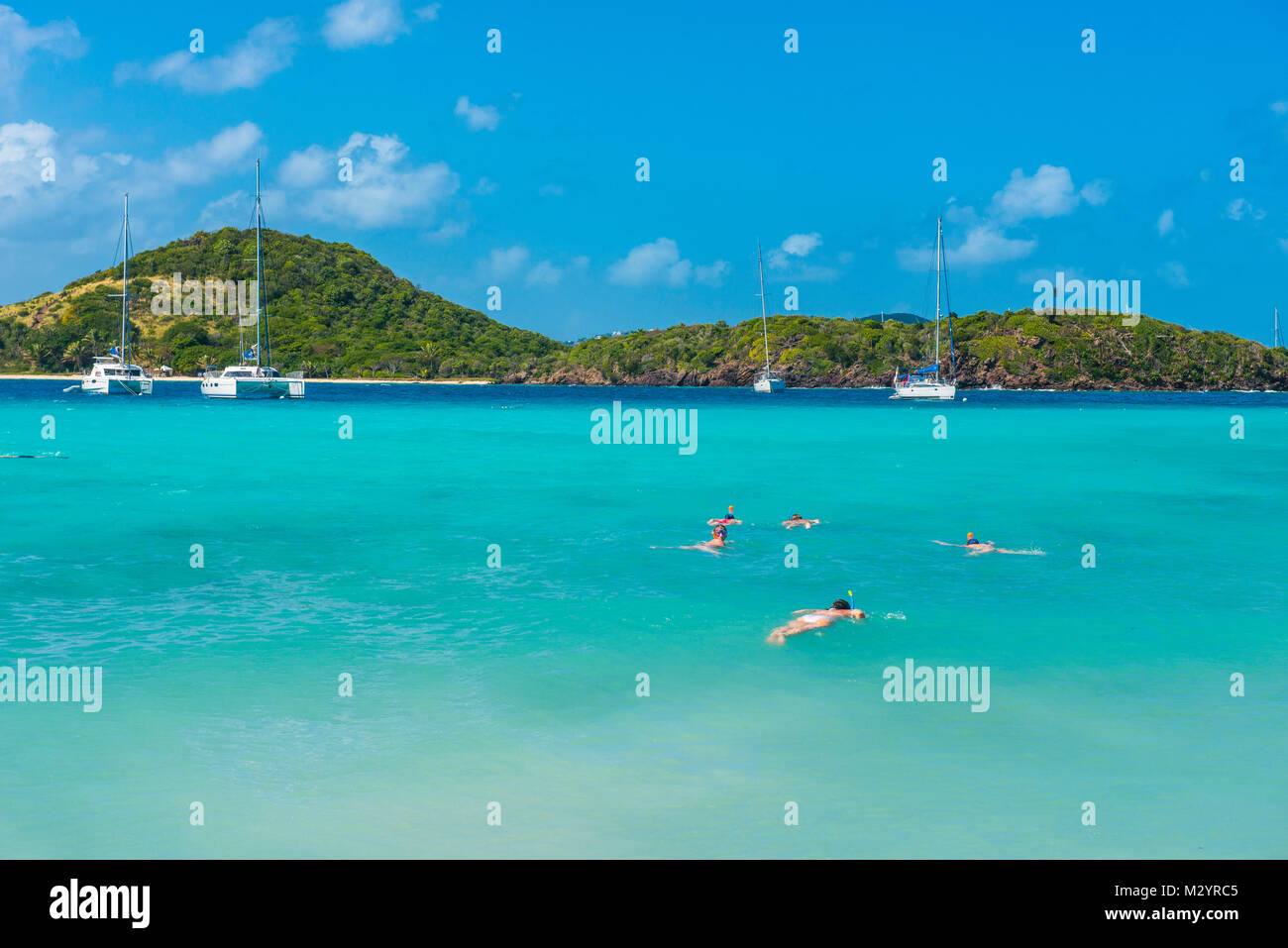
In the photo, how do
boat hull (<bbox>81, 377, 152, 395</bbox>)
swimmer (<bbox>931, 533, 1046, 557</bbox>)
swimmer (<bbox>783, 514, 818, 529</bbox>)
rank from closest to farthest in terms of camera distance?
1. swimmer (<bbox>931, 533, 1046, 557</bbox>)
2. swimmer (<bbox>783, 514, 818, 529</bbox>)
3. boat hull (<bbox>81, 377, 152, 395</bbox>)

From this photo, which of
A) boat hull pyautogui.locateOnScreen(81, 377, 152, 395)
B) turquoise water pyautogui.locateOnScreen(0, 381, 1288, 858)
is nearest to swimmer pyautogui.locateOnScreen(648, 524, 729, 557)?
turquoise water pyautogui.locateOnScreen(0, 381, 1288, 858)

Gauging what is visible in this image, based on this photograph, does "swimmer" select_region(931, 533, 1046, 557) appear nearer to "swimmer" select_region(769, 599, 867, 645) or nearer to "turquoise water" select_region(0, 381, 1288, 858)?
"turquoise water" select_region(0, 381, 1288, 858)

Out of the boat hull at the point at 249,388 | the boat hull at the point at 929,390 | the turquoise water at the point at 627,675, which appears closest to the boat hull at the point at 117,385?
the boat hull at the point at 249,388

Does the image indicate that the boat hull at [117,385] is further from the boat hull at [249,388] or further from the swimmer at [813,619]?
the swimmer at [813,619]

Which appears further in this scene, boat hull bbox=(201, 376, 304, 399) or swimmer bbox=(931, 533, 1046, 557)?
boat hull bbox=(201, 376, 304, 399)
